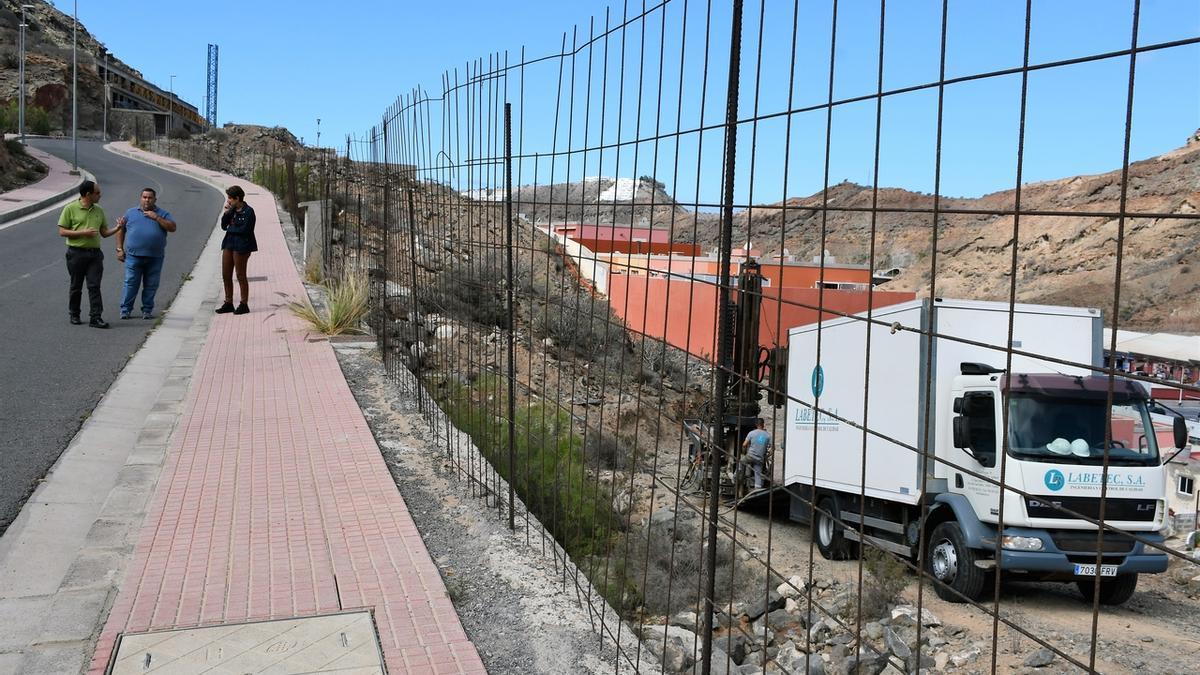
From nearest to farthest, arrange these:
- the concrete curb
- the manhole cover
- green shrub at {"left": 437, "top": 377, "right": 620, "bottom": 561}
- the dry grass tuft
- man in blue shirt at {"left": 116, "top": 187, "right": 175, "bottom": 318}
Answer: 1. the manhole cover
2. green shrub at {"left": 437, "top": 377, "right": 620, "bottom": 561}
3. the dry grass tuft
4. man in blue shirt at {"left": 116, "top": 187, "right": 175, "bottom": 318}
5. the concrete curb

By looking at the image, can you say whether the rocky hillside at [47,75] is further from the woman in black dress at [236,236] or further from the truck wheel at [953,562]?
the truck wheel at [953,562]

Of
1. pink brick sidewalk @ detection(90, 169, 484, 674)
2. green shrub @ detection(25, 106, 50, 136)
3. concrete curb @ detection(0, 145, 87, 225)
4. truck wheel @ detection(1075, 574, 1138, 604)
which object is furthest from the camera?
green shrub @ detection(25, 106, 50, 136)

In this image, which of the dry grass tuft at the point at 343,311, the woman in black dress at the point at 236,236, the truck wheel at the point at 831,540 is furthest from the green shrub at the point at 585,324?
the woman in black dress at the point at 236,236

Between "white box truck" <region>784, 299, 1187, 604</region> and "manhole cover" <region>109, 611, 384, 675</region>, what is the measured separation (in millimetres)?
2156

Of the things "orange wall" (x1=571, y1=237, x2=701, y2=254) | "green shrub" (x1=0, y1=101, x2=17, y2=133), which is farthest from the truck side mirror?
"green shrub" (x1=0, y1=101, x2=17, y2=133)

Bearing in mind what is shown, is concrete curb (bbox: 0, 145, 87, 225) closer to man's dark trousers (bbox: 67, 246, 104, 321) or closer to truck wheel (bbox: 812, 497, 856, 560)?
man's dark trousers (bbox: 67, 246, 104, 321)

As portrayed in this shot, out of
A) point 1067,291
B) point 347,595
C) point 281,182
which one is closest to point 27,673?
point 347,595

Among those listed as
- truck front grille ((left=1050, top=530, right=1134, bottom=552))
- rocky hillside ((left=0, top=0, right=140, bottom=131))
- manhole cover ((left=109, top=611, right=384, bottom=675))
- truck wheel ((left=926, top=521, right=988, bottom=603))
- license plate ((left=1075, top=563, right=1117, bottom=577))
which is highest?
rocky hillside ((left=0, top=0, right=140, bottom=131))

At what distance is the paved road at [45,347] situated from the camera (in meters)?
7.62

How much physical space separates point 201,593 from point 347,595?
0.72 m

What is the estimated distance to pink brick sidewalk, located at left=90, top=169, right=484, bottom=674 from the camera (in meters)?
4.94

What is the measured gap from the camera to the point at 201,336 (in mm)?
13289

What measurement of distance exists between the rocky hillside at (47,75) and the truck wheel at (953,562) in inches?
2936

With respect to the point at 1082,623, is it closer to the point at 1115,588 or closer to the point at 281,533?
the point at 1115,588
